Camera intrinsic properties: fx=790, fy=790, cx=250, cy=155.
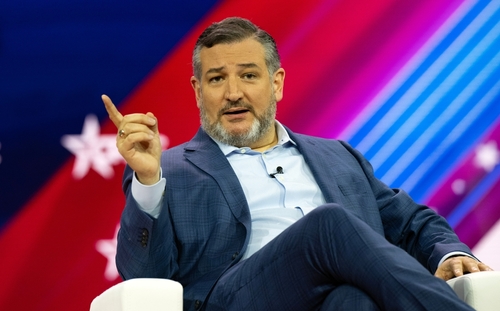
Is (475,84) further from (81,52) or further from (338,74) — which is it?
(81,52)

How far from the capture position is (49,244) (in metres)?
2.84

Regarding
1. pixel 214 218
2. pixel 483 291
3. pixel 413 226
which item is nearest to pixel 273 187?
pixel 214 218

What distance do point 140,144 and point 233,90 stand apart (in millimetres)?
566

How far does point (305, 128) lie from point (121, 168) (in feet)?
2.36

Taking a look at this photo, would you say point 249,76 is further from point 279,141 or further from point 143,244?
point 143,244

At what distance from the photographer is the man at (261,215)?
5.58ft

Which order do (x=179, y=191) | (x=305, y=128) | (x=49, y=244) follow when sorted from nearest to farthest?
(x=179, y=191) → (x=49, y=244) → (x=305, y=128)

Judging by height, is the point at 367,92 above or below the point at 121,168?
above

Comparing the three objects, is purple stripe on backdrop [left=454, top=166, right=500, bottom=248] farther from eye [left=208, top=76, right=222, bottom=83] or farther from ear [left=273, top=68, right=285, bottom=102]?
eye [left=208, top=76, right=222, bottom=83]

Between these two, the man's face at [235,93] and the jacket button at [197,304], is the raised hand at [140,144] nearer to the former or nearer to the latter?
the jacket button at [197,304]

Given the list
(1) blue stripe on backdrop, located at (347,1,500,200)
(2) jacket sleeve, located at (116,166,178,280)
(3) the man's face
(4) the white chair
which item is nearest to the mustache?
(3) the man's face

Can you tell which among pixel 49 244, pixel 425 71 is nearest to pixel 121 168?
pixel 49 244

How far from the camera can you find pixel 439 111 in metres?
3.10

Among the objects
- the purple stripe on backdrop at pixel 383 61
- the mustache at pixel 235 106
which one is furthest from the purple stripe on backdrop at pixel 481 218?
the mustache at pixel 235 106
